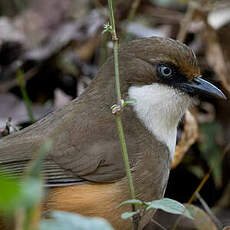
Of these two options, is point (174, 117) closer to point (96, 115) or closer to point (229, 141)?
point (96, 115)

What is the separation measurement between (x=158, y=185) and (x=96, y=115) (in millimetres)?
598

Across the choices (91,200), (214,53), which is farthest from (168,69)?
(214,53)

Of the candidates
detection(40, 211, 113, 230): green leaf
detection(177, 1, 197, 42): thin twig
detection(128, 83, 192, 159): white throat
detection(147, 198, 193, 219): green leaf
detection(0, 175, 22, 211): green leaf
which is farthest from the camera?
detection(177, 1, 197, 42): thin twig

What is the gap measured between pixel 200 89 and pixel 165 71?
27cm

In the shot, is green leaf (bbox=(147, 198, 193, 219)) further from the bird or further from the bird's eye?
the bird's eye

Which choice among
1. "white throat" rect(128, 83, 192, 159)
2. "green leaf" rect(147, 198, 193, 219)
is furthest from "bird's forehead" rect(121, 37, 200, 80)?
"green leaf" rect(147, 198, 193, 219)

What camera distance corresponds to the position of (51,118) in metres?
3.80

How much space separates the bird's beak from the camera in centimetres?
379

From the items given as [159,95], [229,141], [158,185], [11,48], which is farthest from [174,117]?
[11,48]

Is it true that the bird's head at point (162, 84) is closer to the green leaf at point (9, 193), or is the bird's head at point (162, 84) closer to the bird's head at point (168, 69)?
the bird's head at point (168, 69)

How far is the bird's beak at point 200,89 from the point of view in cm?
379

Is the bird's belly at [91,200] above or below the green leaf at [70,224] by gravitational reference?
above

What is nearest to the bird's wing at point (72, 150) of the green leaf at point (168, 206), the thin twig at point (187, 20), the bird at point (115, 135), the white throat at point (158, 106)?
the bird at point (115, 135)

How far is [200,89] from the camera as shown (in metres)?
3.82
